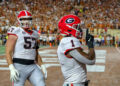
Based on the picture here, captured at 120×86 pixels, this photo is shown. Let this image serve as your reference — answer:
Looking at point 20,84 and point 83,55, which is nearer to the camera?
point 83,55

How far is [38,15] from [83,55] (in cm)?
2942

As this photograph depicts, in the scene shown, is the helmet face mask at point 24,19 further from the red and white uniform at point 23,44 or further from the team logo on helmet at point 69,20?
the team logo on helmet at point 69,20

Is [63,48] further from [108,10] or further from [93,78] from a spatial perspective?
[108,10]

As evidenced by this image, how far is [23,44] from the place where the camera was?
3.78 metres

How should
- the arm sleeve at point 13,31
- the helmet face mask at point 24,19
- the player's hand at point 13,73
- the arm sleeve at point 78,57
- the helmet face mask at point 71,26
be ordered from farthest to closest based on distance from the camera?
the helmet face mask at point 24,19, the arm sleeve at point 13,31, the player's hand at point 13,73, the helmet face mask at point 71,26, the arm sleeve at point 78,57

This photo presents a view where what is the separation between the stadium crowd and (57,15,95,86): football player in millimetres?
22742

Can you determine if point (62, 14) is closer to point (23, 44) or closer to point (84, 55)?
point (23, 44)

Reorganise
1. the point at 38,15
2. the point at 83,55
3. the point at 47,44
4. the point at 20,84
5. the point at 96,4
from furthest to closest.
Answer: the point at 96,4, the point at 38,15, the point at 47,44, the point at 20,84, the point at 83,55

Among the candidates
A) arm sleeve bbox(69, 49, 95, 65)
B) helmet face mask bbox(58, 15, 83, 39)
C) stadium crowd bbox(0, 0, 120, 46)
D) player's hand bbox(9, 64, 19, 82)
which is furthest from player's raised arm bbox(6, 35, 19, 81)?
stadium crowd bbox(0, 0, 120, 46)

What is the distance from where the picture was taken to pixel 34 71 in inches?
151

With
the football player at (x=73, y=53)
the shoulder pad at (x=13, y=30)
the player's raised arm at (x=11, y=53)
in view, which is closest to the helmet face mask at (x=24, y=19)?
the shoulder pad at (x=13, y=30)

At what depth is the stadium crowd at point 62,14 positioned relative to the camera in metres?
27.4

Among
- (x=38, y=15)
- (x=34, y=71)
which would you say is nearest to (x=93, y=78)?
(x=34, y=71)

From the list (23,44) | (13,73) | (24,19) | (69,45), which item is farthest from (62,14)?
(69,45)
